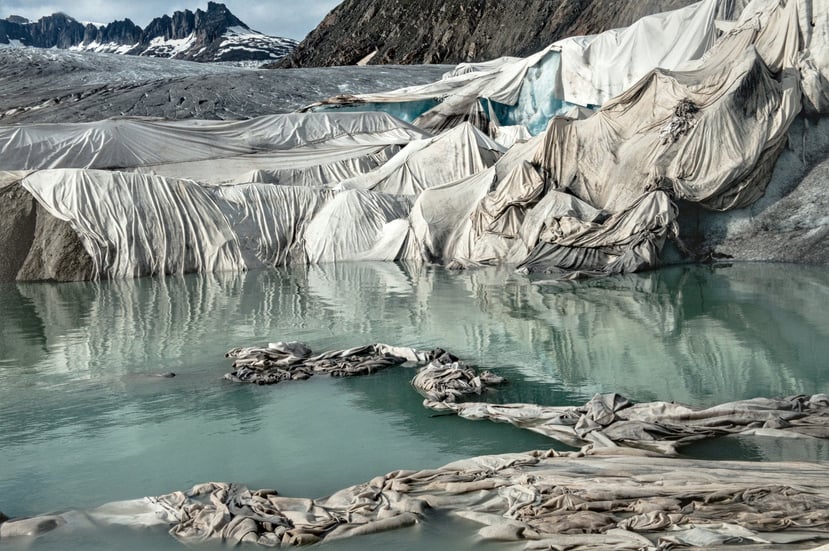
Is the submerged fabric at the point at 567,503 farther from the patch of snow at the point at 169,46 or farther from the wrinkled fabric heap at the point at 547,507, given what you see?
the patch of snow at the point at 169,46

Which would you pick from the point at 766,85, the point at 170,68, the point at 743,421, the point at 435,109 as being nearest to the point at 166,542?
the point at 743,421

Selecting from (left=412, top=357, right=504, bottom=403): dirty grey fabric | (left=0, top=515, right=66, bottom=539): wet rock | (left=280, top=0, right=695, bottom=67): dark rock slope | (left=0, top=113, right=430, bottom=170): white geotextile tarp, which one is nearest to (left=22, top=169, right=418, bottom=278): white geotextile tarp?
(left=0, top=113, right=430, bottom=170): white geotextile tarp

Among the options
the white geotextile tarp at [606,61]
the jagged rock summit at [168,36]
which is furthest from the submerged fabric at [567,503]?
the jagged rock summit at [168,36]

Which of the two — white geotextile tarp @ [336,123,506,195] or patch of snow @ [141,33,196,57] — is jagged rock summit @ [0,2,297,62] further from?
white geotextile tarp @ [336,123,506,195]

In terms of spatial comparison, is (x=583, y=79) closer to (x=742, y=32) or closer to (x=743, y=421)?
(x=742, y=32)

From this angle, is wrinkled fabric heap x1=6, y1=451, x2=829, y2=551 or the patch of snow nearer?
wrinkled fabric heap x1=6, y1=451, x2=829, y2=551
